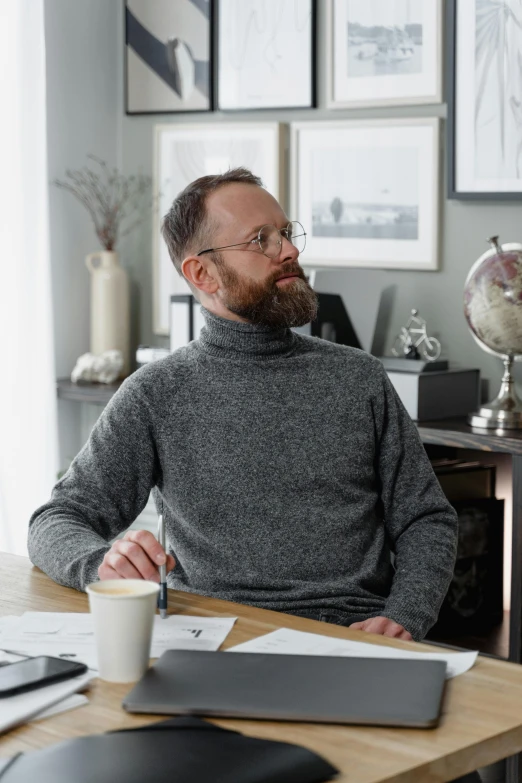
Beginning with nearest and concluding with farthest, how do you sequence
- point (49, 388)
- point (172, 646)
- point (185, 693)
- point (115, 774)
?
point (115, 774) → point (185, 693) → point (172, 646) → point (49, 388)

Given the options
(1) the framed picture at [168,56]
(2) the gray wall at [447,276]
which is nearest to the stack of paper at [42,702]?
(2) the gray wall at [447,276]

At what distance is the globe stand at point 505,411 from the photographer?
2521mm

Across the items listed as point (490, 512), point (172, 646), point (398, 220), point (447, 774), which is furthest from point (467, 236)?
point (447, 774)

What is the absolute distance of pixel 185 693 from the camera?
1.07 m

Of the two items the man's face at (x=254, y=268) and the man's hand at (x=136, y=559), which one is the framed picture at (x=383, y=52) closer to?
the man's face at (x=254, y=268)

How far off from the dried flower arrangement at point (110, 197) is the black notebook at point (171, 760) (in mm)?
2725

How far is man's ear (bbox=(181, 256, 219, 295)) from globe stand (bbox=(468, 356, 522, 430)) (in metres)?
0.92

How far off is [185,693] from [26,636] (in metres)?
0.28

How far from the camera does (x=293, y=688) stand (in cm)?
108

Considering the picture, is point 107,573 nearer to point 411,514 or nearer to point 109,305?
point 411,514

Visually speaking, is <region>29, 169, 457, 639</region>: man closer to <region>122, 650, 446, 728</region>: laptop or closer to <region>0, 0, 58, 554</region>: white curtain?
<region>122, 650, 446, 728</region>: laptop

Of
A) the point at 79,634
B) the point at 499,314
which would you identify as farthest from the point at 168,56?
the point at 79,634

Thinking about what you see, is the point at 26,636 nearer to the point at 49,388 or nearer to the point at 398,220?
the point at 398,220

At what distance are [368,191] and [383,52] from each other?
0.36 metres
